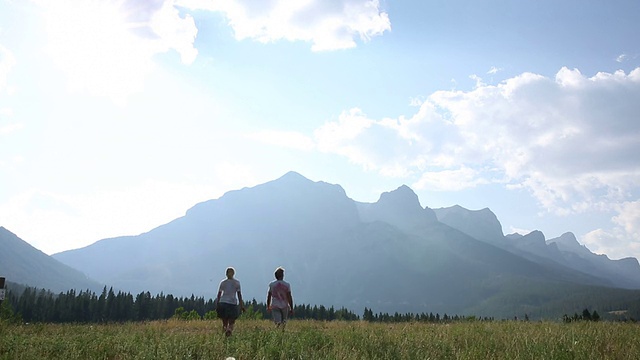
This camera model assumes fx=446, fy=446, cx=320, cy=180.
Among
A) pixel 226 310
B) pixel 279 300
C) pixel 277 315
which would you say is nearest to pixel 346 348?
pixel 226 310

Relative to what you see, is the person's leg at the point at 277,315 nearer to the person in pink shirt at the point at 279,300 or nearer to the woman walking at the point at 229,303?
the person in pink shirt at the point at 279,300

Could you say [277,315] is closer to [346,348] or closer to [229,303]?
[229,303]

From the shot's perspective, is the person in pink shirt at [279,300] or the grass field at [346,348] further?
the person in pink shirt at [279,300]

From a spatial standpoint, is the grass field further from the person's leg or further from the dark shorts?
the person's leg

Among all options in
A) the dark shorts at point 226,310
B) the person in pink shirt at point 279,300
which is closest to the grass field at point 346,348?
the dark shorts at point 226,310

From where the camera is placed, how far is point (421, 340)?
9.42 meters

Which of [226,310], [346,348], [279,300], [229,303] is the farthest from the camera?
[279,300]

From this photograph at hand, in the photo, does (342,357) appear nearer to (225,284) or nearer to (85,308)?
(225,284)

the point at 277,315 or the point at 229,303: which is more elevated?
the point at 229,303

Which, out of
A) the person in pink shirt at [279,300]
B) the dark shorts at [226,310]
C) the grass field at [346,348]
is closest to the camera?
the grass field at [346,348]

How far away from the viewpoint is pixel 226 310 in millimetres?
13703

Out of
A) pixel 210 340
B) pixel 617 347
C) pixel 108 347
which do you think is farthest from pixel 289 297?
pixel 617 347

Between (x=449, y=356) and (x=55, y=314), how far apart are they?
13737 cm

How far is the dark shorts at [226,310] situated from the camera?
→ 539 inches
